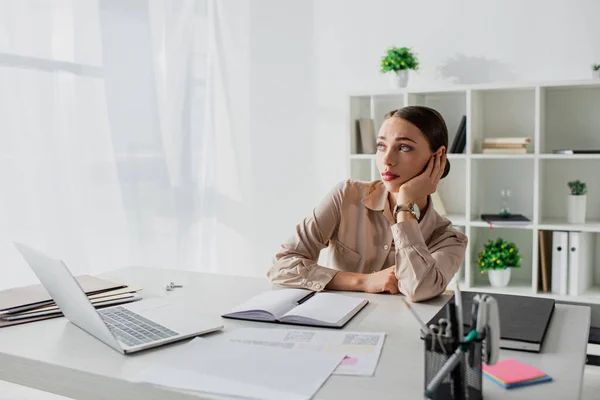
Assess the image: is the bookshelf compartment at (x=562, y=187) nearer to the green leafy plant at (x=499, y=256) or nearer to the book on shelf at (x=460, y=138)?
the green leafy plant at (x=499, y=256)

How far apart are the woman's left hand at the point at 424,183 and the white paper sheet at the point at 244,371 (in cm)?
70

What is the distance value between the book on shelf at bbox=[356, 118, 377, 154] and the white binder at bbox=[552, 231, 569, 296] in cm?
111

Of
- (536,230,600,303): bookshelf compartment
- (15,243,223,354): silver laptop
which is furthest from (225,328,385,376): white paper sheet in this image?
(536,230,600,303): bookshelf compartment

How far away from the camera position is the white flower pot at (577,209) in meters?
3.38

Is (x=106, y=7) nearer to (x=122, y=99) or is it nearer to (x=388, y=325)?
(x=122, y=99)

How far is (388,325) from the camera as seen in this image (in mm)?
1561

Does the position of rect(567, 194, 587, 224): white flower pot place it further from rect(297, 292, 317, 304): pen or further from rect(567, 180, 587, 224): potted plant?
rect(297, 292, 317, 304): pen

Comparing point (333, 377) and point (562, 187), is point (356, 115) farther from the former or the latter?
point (333, 377)

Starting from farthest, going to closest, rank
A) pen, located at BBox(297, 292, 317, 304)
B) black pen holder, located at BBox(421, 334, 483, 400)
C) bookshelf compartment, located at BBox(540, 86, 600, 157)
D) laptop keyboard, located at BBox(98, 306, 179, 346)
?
bookshelf compartment, located at BBox(540, 86, 600, 157), pen, located at BBox(297, 292, 317, 304), laptop keyboard, located at BBox(98, 306, 179, 346), black pen holder, located at BBox(421, 334, 483, 400)

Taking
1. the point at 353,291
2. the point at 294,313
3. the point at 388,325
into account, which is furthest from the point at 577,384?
the point at 353,291

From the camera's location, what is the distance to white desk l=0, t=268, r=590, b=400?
116cm

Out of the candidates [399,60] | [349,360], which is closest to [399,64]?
[399,60]

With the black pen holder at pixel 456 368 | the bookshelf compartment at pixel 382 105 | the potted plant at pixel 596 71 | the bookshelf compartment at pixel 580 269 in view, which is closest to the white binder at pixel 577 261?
the bookshelf compartment at pixel 580 269

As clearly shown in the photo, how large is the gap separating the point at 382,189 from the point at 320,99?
2192 mm
